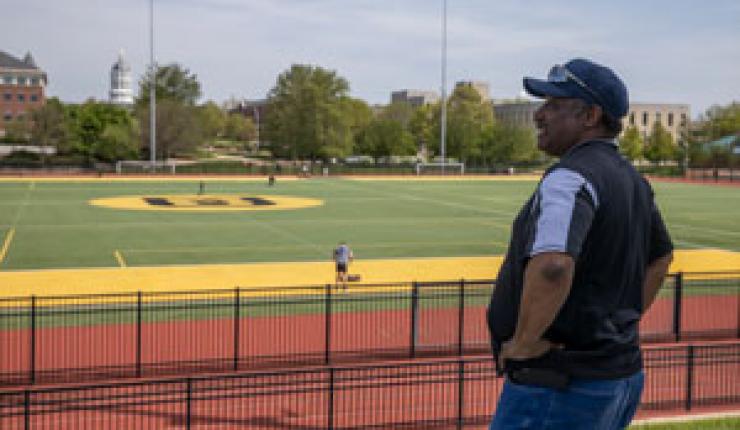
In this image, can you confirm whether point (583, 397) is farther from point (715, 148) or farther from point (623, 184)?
point (715, 148)

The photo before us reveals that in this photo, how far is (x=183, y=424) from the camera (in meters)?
10.6

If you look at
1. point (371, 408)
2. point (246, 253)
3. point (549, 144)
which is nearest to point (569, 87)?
point (549, 144)

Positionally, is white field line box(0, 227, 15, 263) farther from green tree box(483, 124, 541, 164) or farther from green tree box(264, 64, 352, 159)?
green tree box(483, 124, 541, 164)

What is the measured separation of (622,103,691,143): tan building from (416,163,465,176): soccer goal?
6261cm

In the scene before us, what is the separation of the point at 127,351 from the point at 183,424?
417 centimetres

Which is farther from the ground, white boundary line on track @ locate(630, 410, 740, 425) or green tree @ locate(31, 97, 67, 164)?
green tree @ locate(31, 97, 67, 164)

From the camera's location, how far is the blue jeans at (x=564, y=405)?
293 centimetres

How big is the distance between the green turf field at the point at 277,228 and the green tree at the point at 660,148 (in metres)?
63.5

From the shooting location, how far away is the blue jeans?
2928mm

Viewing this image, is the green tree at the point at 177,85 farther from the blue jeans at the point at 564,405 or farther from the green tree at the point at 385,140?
the blue jeans at the point at 564,405

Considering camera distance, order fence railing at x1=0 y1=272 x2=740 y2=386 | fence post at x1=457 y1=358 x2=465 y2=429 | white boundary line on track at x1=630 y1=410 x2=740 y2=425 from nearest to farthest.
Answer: white boundary line on track at x1=630 y1=410 x2=740 y2=425, fence post at x1=457 y1=358 x2=465 y2=429, fence railing at x1=0 y1=272 x2=740 y2=386

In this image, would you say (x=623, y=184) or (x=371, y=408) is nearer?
(x=623, y=184)

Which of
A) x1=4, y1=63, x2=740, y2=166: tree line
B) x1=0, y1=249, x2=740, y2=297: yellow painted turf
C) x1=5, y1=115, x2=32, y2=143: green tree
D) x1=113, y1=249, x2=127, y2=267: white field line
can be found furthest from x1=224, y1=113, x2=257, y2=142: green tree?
x1=0, y1=249, x2=740, y2=297: yellow painted turf

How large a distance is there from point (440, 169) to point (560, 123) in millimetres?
93411
